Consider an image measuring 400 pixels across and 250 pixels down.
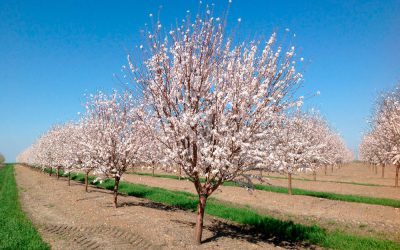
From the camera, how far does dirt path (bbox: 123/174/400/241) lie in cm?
1777

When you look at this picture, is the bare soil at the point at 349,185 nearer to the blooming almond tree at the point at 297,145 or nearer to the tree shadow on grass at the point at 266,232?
the blooming almond tree at the point at 297,145

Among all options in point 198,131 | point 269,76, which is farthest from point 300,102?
point 198,131

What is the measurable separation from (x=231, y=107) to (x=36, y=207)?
18.1m

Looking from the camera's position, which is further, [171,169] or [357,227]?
[357,227]

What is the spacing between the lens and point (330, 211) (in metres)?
21.7

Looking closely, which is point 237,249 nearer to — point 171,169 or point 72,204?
point 171,169

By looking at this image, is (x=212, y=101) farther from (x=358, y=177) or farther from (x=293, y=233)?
(x=358, y=177)

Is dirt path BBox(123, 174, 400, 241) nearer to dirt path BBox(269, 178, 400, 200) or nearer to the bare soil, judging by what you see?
the bare soil

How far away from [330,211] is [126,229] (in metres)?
13.8

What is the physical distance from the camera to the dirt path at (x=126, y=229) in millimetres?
13172

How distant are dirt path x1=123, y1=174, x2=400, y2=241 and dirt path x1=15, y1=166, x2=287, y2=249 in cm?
249

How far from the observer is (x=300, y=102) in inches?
418

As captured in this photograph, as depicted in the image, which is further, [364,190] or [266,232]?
[364,190]

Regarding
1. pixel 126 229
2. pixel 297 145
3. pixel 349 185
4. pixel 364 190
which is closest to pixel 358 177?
pixel 349 185
